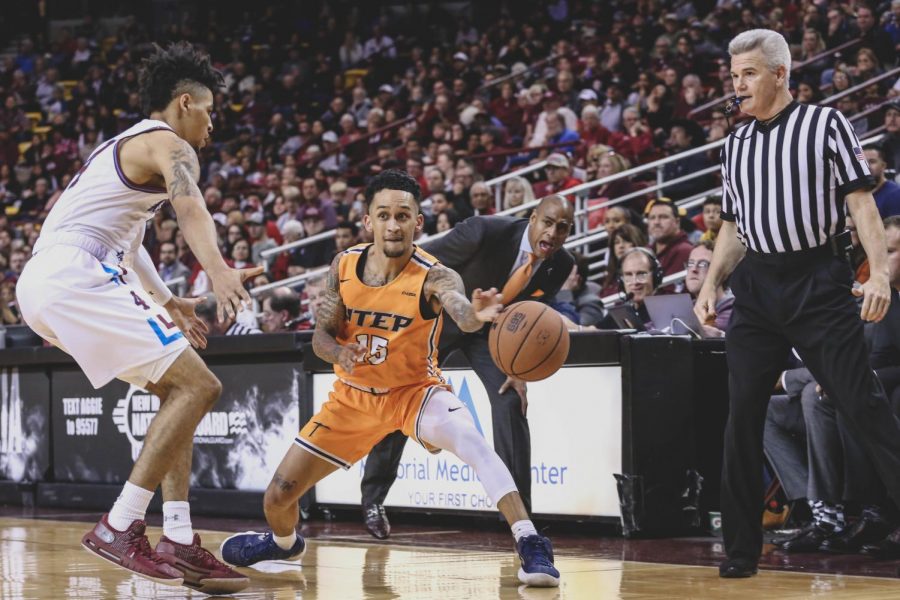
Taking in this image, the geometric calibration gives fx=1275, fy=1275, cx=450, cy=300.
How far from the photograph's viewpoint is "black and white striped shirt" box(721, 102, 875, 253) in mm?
4957

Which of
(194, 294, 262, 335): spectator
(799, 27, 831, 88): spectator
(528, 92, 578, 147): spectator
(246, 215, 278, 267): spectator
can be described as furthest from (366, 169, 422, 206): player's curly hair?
(528, 92, 578, 147): spectator

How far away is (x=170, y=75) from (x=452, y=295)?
4.60ft

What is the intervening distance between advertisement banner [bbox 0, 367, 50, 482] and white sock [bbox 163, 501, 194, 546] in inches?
213

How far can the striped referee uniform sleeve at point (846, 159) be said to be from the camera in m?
4.90

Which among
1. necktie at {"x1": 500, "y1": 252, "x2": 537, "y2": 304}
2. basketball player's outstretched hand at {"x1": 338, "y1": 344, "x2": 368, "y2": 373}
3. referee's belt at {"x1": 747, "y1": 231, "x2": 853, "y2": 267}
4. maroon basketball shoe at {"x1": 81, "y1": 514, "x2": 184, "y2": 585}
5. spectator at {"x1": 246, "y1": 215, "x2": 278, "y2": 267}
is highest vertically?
spectator at {"x1": 246, "y1": 215, "x2": 278, "y2": 267}

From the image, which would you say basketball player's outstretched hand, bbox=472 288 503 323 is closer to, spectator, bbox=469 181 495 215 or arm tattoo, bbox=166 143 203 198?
arm tattoo, bbox=166 143 203 198

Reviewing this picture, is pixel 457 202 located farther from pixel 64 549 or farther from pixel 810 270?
pixel 810 270

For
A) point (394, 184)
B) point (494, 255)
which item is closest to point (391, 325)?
point (394, 184)

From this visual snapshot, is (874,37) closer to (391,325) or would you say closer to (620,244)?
(620,244)

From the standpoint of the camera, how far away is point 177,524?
4.73 meters

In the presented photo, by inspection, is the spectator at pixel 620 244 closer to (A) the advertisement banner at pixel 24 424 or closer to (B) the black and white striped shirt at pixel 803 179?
(B) the black and white striped shirt at pixel 803 179

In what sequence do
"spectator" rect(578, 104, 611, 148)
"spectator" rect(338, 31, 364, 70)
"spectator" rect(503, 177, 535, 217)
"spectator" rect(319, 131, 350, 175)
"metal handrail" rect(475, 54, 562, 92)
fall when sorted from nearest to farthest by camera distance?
"spectator" rect(503, 177, 535, 217) < "spectator" rect(578, 104, 611, 148) < "spectator" rect(319, 131, 350, 175) < "metal handrail" rect(475, 54, 562, 92) < "spectator" rect(338, 31, 364, 70)

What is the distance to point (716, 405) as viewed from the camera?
6.94 meters

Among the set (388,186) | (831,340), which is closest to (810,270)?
(831,340)
